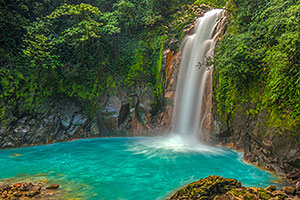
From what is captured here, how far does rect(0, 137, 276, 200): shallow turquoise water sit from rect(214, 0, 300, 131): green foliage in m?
1.93

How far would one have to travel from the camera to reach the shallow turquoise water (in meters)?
5.14

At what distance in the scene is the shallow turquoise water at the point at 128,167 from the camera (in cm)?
514

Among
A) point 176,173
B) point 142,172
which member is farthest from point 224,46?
point 142,172

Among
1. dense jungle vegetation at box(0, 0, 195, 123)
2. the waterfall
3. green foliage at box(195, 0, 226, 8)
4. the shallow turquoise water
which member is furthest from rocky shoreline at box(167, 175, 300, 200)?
green foliage at box(195, 0, 226, 8)

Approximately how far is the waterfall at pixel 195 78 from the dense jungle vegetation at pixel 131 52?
1115 millimetres

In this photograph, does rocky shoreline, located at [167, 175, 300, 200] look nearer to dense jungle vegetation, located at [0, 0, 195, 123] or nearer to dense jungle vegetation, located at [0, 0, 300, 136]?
dense jungle vegetation, located at [0, 0, 300, 136]

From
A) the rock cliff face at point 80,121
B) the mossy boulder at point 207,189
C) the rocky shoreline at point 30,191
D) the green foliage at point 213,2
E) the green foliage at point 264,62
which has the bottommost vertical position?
the rocky shoreline at point 30,191

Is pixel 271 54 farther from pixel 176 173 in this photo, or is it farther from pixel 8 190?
pixel 8 190

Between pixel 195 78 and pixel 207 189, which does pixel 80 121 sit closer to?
pixel 195 78

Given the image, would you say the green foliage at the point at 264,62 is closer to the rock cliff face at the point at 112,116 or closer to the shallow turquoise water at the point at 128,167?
the shallow turquoise water at the point at 128,167

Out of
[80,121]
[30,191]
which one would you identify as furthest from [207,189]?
[80,121]

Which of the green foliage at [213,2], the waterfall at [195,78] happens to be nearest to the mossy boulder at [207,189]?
the waterfall at [195,78]

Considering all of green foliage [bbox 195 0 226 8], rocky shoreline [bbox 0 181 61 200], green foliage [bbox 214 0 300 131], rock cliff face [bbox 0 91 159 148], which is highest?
green foliage [bbox 195 0 226 8]

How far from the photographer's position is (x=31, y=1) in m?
11.0
